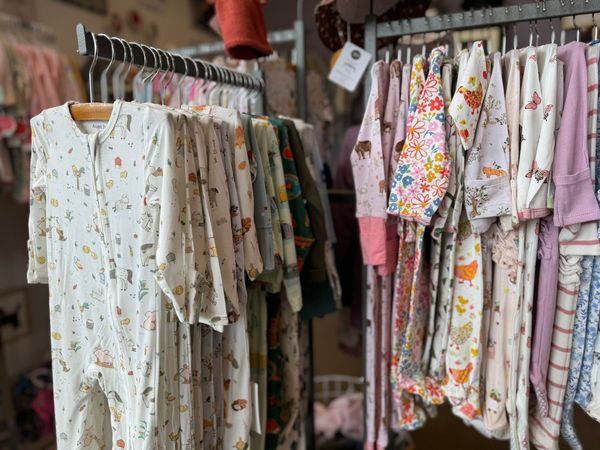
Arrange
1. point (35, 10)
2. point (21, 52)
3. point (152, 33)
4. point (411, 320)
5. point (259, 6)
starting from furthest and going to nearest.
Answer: point (152, 33), point (35, 10), point (21, 52), point (259, 6), point (411, 320)

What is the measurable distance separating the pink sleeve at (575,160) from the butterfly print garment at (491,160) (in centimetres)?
11

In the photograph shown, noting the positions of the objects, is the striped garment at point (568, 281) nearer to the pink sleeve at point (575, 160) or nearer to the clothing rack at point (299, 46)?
the pink sleeve at point (575, 160)

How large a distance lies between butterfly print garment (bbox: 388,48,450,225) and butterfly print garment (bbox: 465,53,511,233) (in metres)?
0.07

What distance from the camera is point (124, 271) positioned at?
0.94 meters

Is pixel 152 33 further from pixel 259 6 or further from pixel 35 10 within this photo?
pixel 259 6

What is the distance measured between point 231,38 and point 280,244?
0.61 metres

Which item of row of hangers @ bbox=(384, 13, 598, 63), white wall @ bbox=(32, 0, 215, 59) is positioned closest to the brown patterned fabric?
row of hangers @ bbox=(384, 13, 598, 63)

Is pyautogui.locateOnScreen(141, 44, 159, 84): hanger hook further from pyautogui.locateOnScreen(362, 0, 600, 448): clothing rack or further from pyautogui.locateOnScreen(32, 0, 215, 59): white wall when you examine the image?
pyautogui.locateOnScreen(32, 0, 215, 59): white wall

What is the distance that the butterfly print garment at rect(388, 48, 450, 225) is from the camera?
104cm

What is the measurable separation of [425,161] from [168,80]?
25.3 inches

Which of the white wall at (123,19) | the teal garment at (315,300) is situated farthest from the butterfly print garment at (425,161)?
the white wall at (123,19)

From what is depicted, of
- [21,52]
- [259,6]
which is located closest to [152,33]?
[21,52]

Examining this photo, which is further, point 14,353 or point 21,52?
point 14,353

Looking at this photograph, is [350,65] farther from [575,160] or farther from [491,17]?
[575,160]
